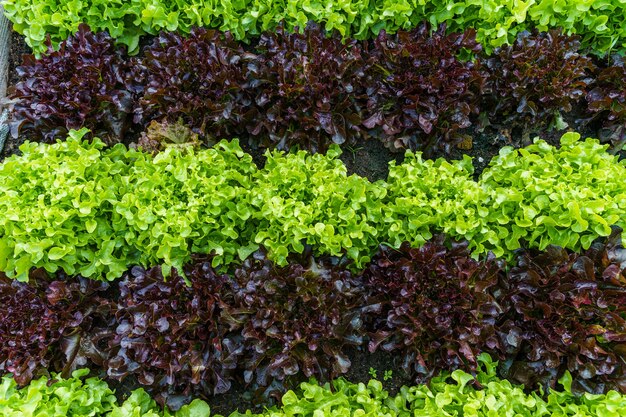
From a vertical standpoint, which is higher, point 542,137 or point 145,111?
point 542,137

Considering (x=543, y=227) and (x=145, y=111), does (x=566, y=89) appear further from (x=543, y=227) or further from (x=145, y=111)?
(x=145, y=111)

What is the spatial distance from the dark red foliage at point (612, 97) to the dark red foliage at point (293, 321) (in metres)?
2.37

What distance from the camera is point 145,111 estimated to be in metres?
3.80

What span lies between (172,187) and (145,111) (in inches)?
31.4

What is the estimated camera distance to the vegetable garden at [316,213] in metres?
3.08

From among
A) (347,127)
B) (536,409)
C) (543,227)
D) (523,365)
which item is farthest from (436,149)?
(536,409)

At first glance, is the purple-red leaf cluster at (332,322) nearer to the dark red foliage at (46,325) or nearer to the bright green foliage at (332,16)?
the dark red foliage at (46,325)

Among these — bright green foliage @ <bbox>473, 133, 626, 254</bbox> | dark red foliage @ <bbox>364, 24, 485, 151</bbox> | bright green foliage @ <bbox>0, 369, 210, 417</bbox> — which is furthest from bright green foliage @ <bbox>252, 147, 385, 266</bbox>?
bright green foliage @ <bbox>0, 369, 210, 417</bbox>

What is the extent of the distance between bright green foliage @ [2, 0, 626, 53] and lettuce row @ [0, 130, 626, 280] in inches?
43.7

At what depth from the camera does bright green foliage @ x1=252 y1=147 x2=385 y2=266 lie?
322 cm

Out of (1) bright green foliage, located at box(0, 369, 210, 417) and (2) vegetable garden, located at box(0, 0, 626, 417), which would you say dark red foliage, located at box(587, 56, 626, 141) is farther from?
(1) bright green foliage, located at box(0, 369, 210, 417)

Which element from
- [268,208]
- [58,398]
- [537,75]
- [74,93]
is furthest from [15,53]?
[537,75]

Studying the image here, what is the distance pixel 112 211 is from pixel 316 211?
1357 mm

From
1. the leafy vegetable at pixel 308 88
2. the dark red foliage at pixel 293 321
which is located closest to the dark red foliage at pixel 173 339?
the dark red foliage at pixel 293 321
